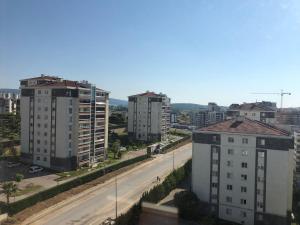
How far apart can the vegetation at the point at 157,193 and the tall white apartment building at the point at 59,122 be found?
5.57 m

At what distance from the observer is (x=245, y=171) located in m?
12.0

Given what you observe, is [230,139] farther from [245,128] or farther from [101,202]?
[101,202]

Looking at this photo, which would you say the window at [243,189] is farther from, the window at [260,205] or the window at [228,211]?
the window at [228,211]

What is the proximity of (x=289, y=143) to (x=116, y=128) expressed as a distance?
24.5 meters

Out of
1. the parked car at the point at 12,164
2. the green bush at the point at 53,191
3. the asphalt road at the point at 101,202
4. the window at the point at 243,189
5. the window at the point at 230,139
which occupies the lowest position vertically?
the asphalt road at the point at 101,202

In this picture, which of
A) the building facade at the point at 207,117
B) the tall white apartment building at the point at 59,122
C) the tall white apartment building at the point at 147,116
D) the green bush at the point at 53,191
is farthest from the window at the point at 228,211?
the building facade at the point at 207,117

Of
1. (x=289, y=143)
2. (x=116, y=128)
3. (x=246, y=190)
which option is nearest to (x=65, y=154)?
(x=246, y=190)

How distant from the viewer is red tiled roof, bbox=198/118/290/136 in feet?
39.1

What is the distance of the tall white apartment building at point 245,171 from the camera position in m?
11.5

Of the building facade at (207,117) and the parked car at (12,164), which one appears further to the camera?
the building facade at (207,117)

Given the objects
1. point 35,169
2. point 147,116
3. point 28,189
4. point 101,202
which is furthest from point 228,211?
point 147,116

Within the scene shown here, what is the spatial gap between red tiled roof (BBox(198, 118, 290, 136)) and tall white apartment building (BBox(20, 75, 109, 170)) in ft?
25.6

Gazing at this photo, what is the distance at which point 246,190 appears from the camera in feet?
39.3

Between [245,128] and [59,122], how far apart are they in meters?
9.89
